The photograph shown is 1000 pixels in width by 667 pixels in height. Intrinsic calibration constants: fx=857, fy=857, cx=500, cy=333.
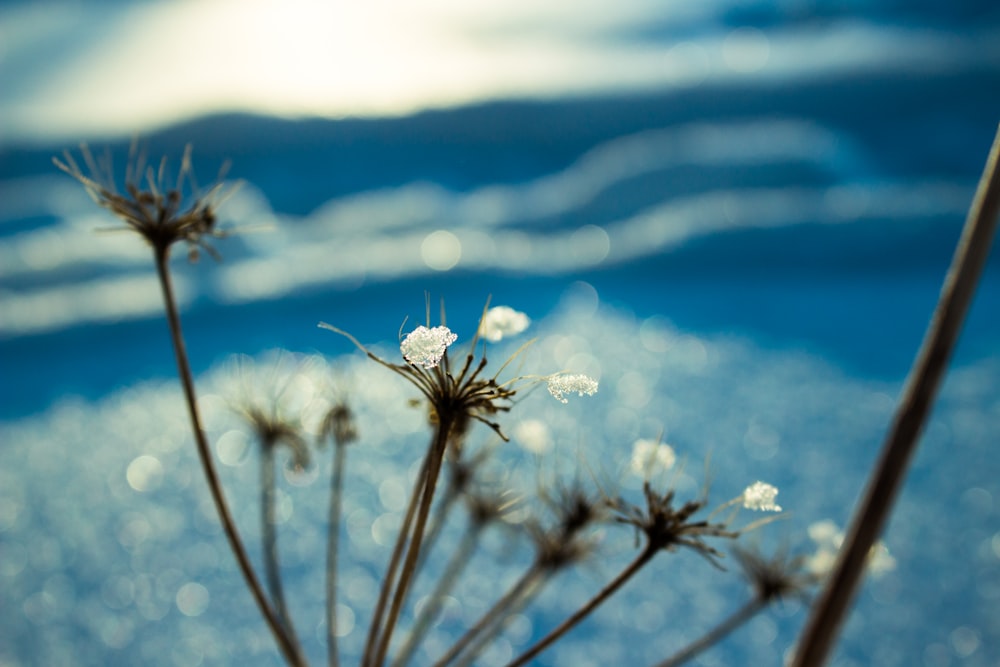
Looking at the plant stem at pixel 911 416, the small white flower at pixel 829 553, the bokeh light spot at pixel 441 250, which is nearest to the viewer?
the plant stem at pixel 911 416

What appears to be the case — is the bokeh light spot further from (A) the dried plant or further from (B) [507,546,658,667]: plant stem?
(B) [507,546,658,667]: plant stem

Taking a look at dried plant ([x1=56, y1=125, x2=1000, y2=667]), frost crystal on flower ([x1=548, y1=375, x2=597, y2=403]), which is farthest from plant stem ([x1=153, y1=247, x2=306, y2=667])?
frost crystal on flower ([x1=548, y1=375, x2=597, y2=403])

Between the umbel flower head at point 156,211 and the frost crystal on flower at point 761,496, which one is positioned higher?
the frost crystal on flower at point 761,496

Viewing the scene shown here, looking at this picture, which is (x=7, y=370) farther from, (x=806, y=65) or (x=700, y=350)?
(x=806, y=65)

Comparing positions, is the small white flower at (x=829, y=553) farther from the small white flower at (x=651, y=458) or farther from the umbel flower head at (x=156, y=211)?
the umbel flower head at (x=156, y=211)

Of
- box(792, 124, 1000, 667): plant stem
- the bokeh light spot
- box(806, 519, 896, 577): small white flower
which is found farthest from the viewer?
the bokeh light spot

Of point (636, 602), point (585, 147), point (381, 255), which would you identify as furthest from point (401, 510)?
point (585, 147)

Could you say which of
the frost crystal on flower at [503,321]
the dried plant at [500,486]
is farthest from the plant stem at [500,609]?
the frost crystal on flower at [503,321]
